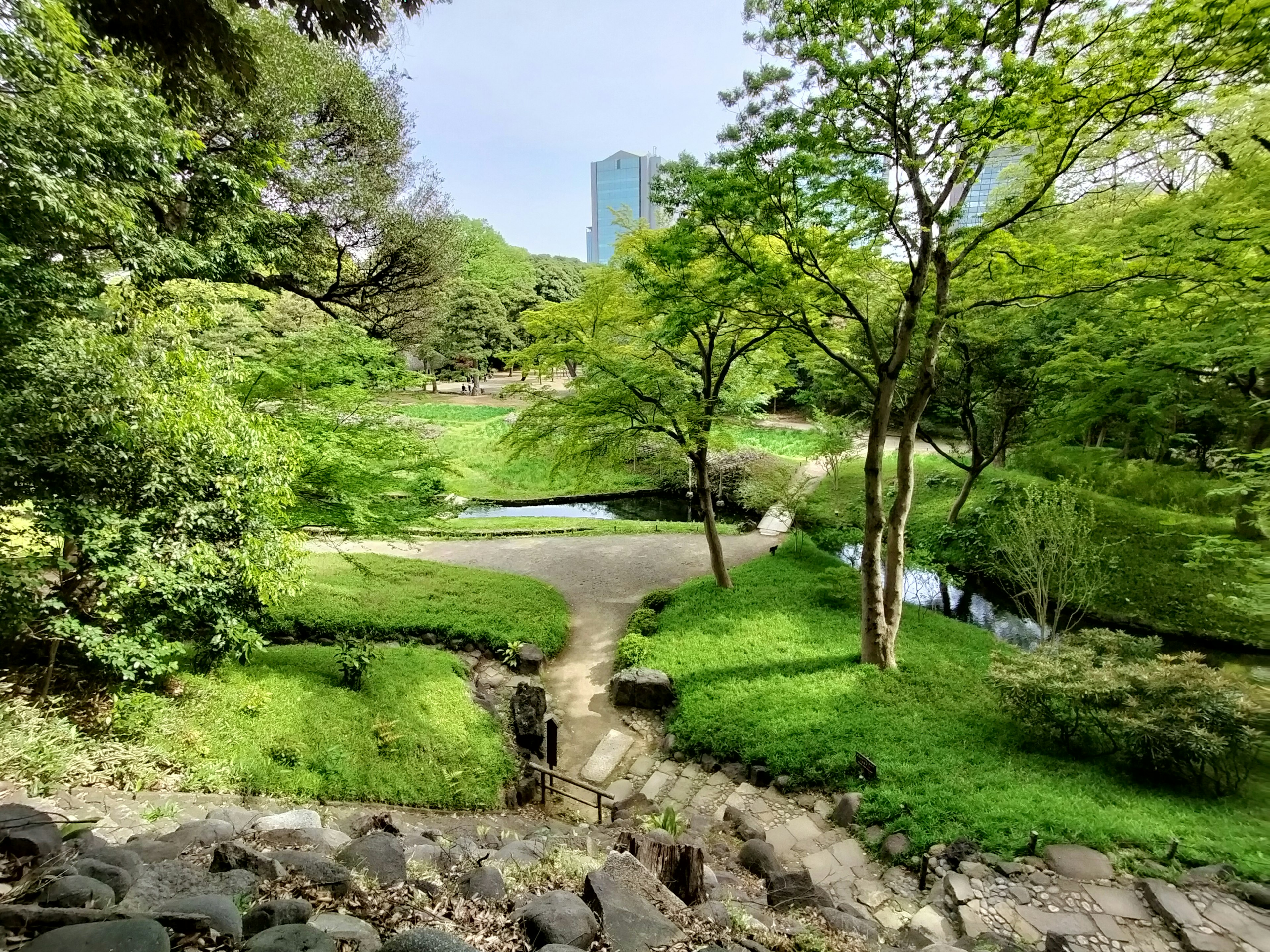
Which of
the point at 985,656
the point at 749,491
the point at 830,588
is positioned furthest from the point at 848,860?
the point at 749,491

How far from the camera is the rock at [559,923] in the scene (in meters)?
2.69

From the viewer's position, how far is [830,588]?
438 inches

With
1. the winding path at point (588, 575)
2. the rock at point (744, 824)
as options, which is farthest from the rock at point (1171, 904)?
the winding path at point (588, 575)

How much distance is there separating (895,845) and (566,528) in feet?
37.0

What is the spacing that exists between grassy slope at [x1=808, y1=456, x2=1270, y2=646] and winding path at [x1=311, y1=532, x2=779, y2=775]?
386cm

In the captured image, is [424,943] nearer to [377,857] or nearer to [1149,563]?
[377,857]

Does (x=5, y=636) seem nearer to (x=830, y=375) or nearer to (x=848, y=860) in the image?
(x=848, y=860)

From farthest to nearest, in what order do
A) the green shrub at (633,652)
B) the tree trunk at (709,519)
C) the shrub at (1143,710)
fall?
1. the tree trunk at (709,519)
2. the green shrub at (633,652)
3. the shrub at (1143,710)

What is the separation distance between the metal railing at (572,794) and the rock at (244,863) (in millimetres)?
3251

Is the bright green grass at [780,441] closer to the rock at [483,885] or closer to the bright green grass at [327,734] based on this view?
the bright green grass at [327,734]

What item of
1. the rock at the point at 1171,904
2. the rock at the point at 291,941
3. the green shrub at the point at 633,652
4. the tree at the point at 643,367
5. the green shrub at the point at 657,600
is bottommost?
the green shrub at the point at 633,652

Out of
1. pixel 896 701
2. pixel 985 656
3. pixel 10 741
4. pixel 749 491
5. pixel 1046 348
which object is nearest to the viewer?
pixel 10 741

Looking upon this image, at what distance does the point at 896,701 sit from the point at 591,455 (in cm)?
619

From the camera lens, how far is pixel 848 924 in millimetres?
4168
